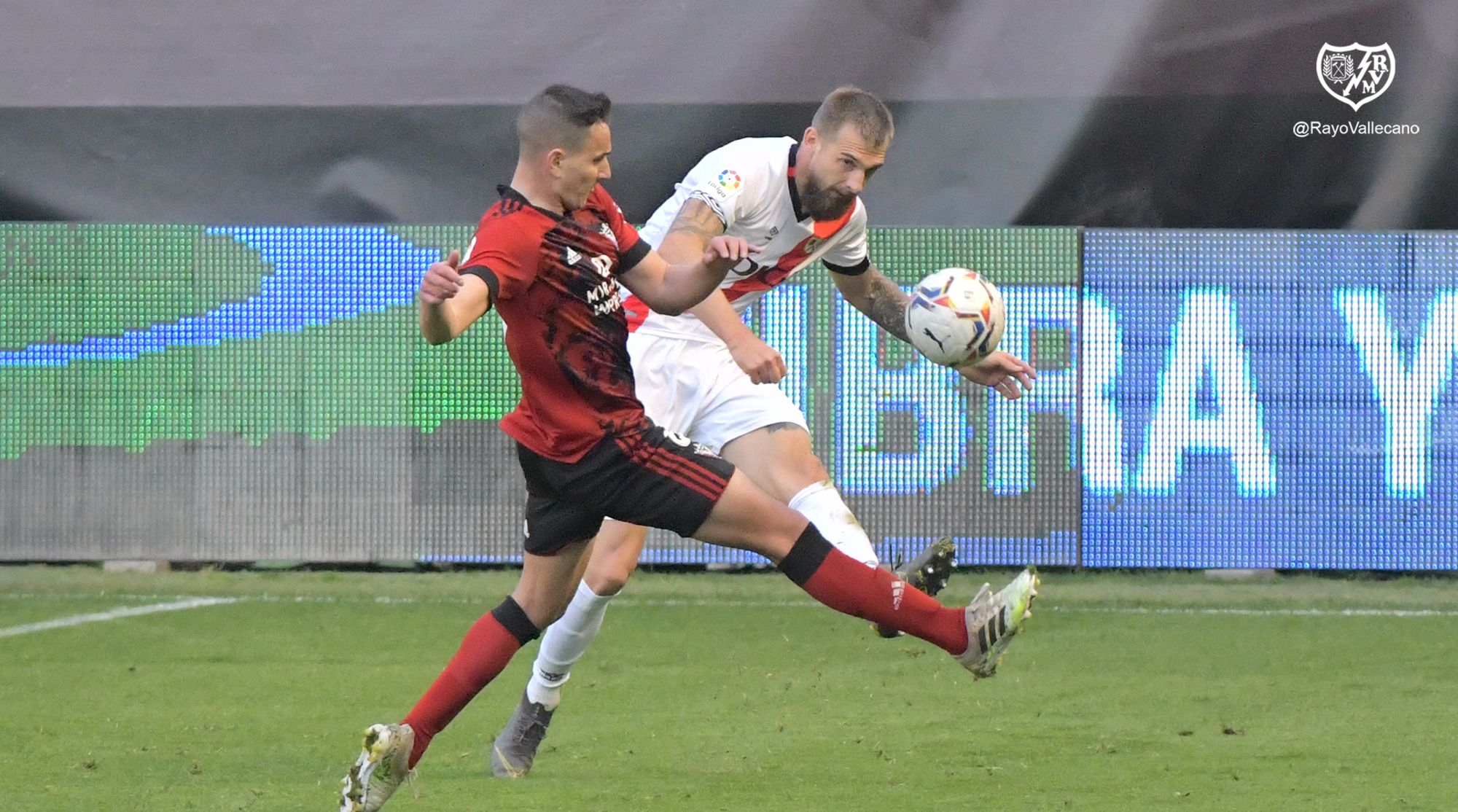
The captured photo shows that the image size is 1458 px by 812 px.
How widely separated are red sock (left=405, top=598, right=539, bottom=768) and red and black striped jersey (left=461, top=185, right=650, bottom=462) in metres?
0.54

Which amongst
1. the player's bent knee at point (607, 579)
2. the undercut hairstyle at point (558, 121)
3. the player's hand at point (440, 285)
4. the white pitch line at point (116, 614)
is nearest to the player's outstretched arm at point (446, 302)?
the player's hand at point (440, 285)

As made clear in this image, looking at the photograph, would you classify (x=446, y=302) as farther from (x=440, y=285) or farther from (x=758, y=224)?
(x=758, y=224)

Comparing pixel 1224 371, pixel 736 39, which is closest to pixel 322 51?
pixel 736 39

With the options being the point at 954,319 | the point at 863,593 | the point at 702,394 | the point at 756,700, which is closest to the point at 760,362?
the point at 863,593

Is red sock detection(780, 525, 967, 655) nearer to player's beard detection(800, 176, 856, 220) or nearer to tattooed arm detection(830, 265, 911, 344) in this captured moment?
player's beard detection(800, 176, 856, 220)

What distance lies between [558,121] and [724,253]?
0.57 m

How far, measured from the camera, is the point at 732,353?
482 centimetres

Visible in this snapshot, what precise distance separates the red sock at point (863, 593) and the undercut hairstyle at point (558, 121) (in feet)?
3.77

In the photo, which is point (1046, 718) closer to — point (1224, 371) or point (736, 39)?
point (1224, 371)

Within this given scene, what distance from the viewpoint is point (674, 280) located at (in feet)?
15.4

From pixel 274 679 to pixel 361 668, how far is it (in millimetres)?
387

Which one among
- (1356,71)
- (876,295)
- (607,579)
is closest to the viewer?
(607,579)

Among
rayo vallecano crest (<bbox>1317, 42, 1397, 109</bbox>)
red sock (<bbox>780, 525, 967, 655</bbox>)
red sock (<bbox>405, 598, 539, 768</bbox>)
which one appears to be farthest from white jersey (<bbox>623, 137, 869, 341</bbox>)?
rayo vallecano crest (<bbox>1317, 42, 1397, 109</bbox>)

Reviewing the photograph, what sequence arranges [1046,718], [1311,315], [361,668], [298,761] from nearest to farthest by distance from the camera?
[298,761], [1046,718], [361,668], [1311,315]
